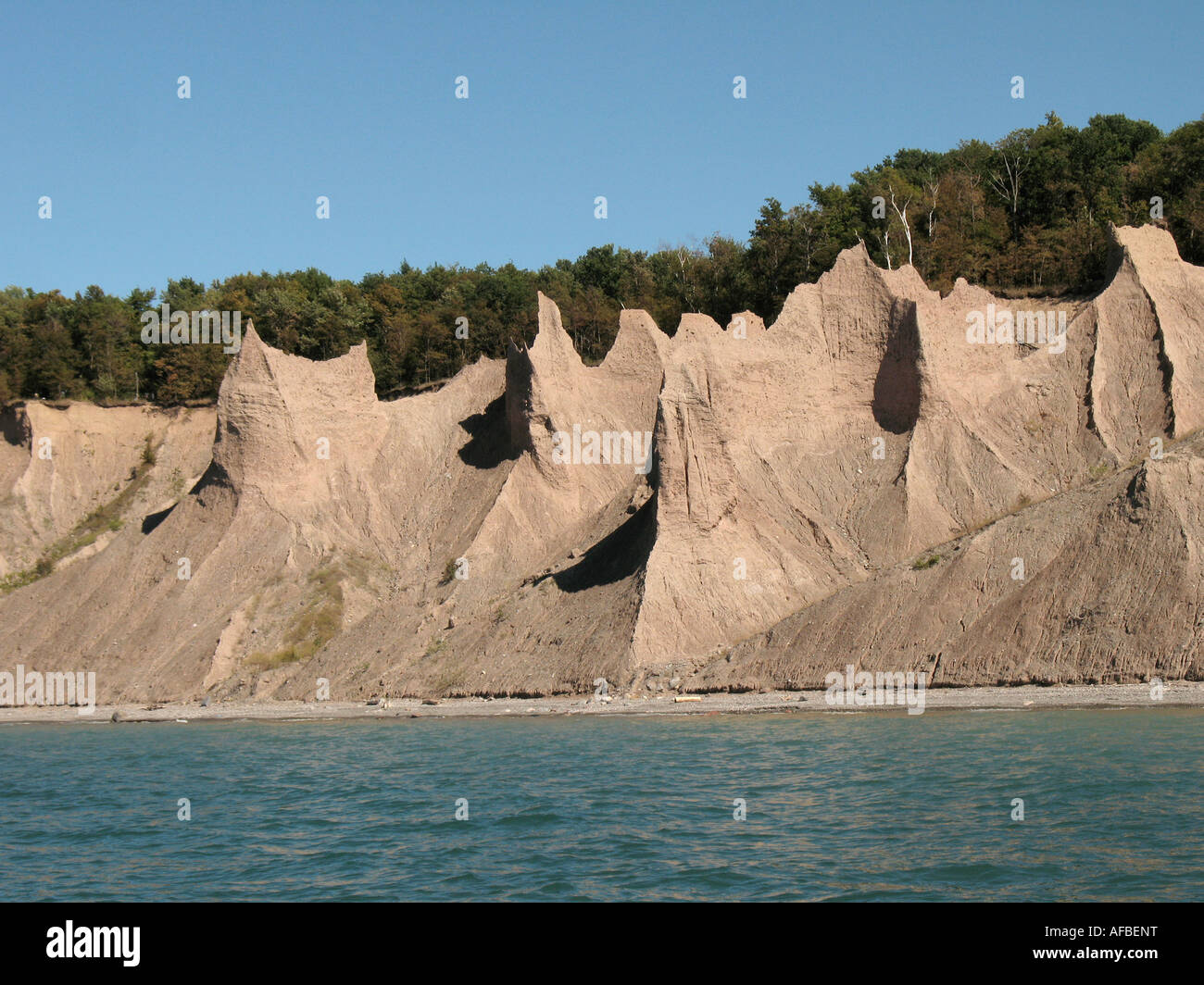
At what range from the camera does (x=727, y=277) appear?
6706 cm

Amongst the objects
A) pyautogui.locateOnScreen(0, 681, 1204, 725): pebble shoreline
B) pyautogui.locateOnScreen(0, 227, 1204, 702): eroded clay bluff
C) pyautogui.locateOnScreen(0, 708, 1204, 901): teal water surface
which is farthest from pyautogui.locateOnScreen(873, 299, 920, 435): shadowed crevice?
pyautogui.locateOnScreen(0, 708, 1204, 901): teal water surface

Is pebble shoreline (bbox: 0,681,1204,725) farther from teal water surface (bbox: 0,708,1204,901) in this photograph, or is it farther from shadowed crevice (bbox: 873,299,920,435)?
shadowed crevice (bbox: 873,299,920,435)

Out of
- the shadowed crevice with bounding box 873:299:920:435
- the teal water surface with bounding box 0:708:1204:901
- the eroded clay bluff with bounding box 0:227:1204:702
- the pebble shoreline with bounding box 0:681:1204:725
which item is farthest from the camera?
the shadowed crevice with bounding box 873:299:920:435

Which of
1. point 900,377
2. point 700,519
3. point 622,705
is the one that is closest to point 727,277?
point 900,377

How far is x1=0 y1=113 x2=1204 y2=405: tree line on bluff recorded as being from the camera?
59.6m

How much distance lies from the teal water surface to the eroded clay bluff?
475 cm

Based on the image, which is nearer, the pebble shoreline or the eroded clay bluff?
the pebble shoreline

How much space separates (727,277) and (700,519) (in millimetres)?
30478

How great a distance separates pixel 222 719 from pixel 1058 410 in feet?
97.5

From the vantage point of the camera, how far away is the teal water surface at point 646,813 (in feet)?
53.9

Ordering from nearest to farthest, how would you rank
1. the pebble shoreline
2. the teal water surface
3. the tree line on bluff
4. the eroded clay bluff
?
the teal water surface → the pebble shoreline → the eroded clay bluff → the tree line on bluff

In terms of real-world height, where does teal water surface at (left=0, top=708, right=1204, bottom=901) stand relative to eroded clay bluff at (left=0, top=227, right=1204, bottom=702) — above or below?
below

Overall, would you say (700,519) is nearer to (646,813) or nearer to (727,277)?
(646,813)

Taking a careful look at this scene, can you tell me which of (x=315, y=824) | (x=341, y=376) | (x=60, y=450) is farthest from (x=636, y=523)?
(x=60, y=450)
